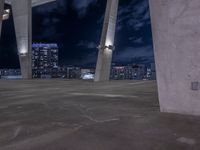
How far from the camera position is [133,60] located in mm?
69188

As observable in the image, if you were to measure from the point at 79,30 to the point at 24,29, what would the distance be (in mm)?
29854

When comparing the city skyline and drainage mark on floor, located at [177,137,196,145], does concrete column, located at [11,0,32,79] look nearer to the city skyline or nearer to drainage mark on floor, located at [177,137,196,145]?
the city skyline

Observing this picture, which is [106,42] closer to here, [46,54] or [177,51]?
[177,51]

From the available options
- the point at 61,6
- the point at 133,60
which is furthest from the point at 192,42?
the point at 133,60

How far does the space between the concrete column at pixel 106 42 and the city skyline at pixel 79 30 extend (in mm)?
21587

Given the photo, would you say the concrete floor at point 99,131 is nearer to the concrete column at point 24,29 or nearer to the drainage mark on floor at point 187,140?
the drainage mark on floor at point 187,140

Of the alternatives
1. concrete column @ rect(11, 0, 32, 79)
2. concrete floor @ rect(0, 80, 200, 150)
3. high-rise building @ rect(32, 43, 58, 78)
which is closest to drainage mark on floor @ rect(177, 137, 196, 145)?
concrete floor @ rect(0, 80, 200, 150)

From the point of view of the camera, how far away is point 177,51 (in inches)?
155

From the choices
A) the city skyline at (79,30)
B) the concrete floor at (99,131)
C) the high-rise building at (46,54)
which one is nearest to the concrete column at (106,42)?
the concrete floor at (99,131)

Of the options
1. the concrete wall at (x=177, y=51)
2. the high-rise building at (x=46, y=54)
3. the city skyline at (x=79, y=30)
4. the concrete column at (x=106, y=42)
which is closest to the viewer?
the concrete wall at (x=177, y=51)

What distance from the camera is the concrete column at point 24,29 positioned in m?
23.5

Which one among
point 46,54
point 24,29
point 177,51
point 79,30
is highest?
point 79,30

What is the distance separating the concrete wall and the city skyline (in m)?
37.2

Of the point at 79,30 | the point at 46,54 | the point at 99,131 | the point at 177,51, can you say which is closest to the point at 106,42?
the point at 177,51
